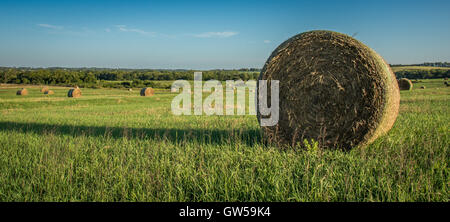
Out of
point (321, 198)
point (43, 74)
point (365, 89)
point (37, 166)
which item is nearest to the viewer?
point (321, 198)

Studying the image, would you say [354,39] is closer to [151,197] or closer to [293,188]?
[293,188]

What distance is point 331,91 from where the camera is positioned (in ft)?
20.9

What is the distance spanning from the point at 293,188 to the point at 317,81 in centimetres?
340

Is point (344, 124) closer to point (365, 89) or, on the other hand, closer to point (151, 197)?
point (365, 89)

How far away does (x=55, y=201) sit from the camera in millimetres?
3844

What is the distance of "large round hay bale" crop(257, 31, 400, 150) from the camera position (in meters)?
5.97

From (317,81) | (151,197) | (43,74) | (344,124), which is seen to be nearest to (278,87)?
(317,81)

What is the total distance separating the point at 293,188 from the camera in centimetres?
373

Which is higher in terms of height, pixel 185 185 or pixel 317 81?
pixel 317 81

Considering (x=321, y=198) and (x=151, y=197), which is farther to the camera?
(x=151, y=197)

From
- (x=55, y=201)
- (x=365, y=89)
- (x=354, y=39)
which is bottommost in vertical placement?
(x=55, y=201)

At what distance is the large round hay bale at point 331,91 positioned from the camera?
19.6ft

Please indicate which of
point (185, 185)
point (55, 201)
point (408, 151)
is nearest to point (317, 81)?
point (408, 151)

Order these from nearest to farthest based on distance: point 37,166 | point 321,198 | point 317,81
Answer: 1. point 321,198
2. point 37,166
3. point 317,81
